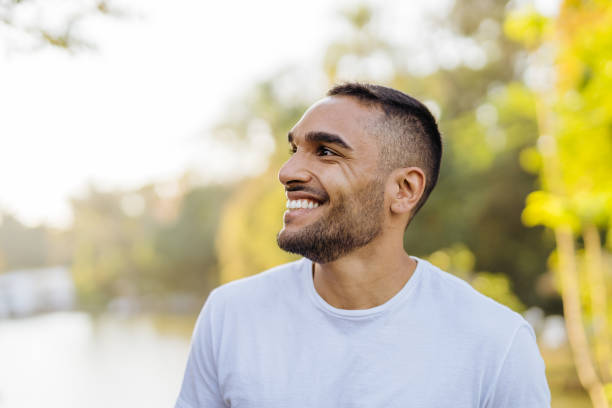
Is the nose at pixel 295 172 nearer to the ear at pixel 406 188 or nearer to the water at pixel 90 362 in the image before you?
the ear at pixel 406 188

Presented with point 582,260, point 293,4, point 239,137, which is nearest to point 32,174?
point 239,137

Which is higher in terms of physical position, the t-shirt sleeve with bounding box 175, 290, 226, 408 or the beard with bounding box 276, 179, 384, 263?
the beard with bounding box 276, 179, 384, 263

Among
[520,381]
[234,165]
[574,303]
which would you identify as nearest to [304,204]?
[520,381]

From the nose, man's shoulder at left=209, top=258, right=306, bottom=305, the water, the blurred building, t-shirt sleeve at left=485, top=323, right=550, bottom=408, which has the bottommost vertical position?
the water

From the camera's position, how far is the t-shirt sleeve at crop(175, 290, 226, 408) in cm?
127

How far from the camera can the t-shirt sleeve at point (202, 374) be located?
4.18 ft

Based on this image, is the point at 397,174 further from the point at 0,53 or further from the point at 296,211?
the point at 0,53

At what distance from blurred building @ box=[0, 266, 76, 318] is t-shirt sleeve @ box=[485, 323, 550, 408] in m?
24.9

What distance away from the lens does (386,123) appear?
1.32 m

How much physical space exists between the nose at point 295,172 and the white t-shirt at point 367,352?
231 millimetres

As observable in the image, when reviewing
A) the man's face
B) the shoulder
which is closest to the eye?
the man's face

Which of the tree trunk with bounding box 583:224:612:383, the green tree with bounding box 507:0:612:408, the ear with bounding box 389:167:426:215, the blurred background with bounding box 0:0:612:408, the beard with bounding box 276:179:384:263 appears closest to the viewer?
the beard with bounding box 276:179:384:263

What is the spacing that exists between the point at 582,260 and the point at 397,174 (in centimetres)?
589

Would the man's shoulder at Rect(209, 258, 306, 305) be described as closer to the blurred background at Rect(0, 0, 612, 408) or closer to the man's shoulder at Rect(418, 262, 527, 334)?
the man's shoulder at Rect(418, 262, 527, 334)
